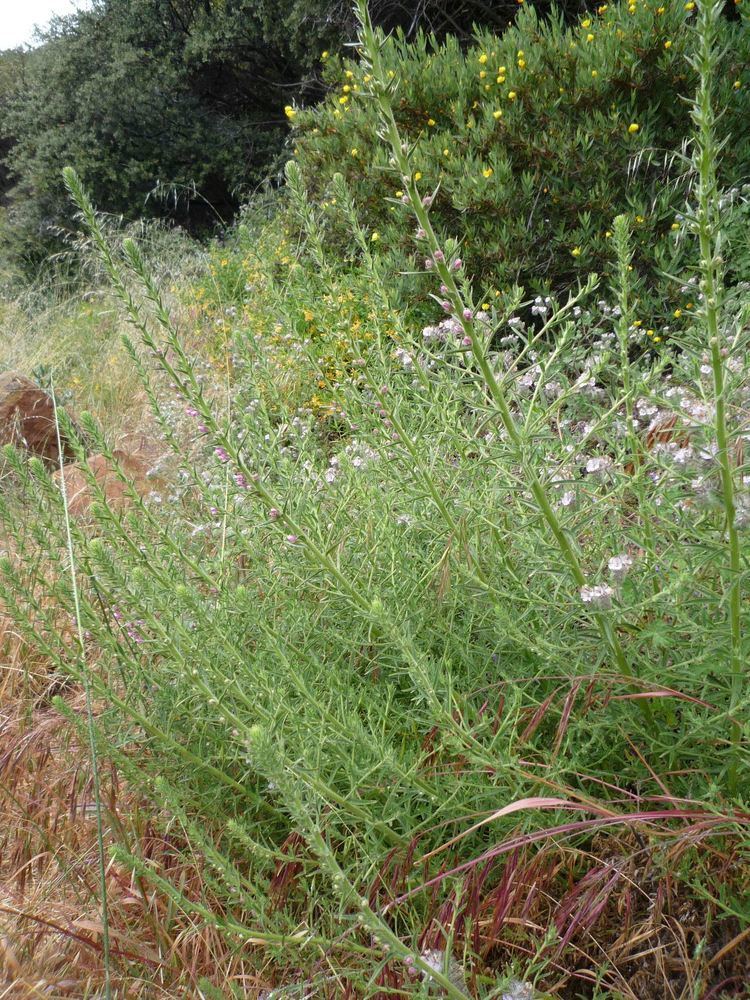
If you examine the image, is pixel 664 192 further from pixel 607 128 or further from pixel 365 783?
pixel 365 783

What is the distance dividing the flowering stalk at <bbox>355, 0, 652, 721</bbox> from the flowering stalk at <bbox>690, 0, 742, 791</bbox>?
0.85 feet

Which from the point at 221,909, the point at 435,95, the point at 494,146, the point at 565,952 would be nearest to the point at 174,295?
the point at 435,95

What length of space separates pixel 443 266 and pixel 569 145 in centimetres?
383

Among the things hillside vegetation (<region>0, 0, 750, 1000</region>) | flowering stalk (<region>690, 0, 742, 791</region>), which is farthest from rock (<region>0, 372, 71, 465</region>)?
flowering stalk (<region>690, 0, 742, 791</region>)

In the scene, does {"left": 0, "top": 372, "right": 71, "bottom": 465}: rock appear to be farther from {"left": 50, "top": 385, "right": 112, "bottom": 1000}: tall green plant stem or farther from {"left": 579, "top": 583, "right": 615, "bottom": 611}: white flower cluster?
{"left": 579, "top": 583, "right": 615, "bottom": 611}: white flower cluster

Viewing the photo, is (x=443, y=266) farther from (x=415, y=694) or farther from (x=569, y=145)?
(x=569, y=145)

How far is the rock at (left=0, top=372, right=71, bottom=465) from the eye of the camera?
546 centimetres

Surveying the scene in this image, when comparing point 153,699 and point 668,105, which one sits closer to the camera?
point 153,699

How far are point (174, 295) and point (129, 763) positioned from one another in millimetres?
6992

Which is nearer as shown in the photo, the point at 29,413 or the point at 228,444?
the point at 228,444

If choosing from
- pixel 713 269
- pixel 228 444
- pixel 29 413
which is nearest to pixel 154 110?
pixel 29 413

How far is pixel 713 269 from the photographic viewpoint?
133cm

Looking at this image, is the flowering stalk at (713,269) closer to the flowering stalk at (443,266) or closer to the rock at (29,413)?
the flowering stalk at (443,266)

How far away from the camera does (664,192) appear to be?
427 cm
